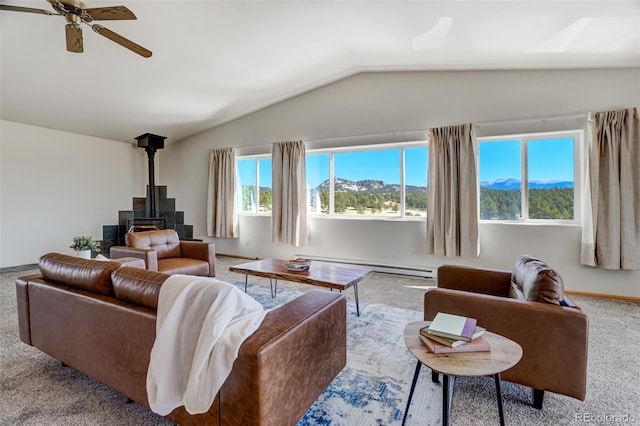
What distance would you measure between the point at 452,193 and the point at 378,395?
10.00ft

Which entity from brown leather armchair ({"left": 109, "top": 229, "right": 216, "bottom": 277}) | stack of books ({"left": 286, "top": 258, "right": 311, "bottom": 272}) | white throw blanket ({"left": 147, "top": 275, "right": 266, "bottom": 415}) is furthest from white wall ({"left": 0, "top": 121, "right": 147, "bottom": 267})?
white throw blanket ({"left": 147, "top": 275, "right": 266, "bottom": 415})

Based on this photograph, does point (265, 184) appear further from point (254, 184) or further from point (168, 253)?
point (168, 253)

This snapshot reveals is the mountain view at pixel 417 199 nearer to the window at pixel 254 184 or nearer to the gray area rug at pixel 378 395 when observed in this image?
the window at pixel 254 184

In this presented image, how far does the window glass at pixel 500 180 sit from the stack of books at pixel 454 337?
319cm

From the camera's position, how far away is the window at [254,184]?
5887 mm

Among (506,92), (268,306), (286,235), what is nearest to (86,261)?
(268,306)

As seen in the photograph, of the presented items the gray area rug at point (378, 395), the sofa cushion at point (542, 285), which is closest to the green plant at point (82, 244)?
the gray area rug at point (378, 395)

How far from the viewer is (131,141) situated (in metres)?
6.59

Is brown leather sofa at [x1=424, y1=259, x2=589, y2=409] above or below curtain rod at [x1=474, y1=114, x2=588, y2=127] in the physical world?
below

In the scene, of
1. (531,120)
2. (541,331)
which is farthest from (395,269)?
(541,331)

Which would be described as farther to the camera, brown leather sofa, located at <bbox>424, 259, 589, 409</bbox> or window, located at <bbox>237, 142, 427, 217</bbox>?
window, located at <bbox>237, 142, 427, 217</bbox>

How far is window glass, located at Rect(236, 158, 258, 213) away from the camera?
19.8ft

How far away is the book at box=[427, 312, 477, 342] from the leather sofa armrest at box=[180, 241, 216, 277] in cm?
329

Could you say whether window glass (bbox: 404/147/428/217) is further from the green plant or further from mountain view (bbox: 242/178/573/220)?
the green plant
